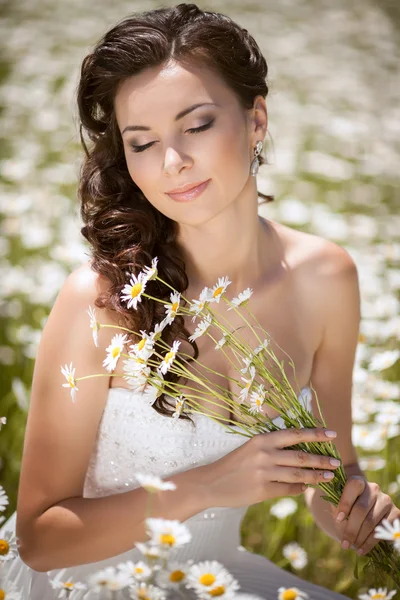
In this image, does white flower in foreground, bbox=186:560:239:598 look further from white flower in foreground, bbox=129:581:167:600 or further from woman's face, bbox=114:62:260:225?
woman's face, bbox=114:62:260:225

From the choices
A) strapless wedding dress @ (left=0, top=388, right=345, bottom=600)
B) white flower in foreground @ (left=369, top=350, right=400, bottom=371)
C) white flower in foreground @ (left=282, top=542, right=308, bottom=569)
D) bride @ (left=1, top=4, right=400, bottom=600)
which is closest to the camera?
bride @ (left=1, top=4, right=400, bottom=600)

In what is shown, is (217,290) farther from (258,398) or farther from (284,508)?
(284,508)

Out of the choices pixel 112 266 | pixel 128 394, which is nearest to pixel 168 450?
pixel 128 394

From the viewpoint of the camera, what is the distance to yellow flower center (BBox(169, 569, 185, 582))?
4.88ft

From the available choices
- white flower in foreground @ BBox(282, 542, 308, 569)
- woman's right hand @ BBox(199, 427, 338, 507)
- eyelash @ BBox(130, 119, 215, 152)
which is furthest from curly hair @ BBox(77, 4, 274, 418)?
white flower in foreground @ BBox(282, 542, 308, 569)

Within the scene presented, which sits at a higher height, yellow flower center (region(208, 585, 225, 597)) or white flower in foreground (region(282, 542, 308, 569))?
yellow flower center (region(208, 585, 225, 597))

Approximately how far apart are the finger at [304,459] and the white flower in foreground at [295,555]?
0.96 meters

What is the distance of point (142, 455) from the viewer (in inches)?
73.2

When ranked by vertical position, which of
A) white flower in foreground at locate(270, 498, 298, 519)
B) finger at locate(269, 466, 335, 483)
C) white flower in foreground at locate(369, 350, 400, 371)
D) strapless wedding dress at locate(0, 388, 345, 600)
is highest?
finger at locate(269, 466, 335, 483)

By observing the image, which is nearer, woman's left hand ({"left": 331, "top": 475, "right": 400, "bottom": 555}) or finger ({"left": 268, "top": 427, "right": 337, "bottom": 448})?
finger ({"left": 268, "top": 427, "right": 337, "bottom": 448})

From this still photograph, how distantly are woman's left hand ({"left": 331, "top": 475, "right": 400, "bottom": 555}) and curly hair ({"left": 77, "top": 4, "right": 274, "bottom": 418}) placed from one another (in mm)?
412

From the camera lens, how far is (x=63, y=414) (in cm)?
175

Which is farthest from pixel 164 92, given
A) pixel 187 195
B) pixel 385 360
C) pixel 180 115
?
pixel 385 360

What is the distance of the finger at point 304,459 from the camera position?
54.0 inches
